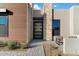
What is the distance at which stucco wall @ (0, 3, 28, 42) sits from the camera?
5.40 meters

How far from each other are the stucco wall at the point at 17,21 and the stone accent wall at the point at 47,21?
0.64m

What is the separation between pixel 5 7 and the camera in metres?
5.37

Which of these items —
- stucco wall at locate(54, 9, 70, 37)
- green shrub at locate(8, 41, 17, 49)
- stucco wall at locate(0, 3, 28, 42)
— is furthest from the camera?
stucco wall at locate(54, 9, 70, 37)

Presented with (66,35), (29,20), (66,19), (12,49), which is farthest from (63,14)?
(12,49)

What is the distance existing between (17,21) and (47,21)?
2.97 ft

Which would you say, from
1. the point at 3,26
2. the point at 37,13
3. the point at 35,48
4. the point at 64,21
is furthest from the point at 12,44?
the point at 64,21

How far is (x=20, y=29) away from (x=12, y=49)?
2.14ft

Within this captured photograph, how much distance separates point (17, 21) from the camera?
543 centimetres

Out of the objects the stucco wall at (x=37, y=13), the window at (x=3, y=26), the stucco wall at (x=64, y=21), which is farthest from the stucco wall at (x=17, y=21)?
the stucco wall at (x=64, y=21)

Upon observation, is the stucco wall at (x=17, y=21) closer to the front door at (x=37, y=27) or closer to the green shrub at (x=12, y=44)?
the green shrub at (x=12, y=44)

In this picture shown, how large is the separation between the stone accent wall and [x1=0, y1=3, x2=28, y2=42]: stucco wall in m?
0.64

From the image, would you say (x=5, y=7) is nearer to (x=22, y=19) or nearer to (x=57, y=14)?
(x=22, y=19)

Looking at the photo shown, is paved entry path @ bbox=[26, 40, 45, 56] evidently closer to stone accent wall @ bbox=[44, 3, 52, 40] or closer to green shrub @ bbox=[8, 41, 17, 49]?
stone accent wall @ bbox=[44, 3, 52, 40]

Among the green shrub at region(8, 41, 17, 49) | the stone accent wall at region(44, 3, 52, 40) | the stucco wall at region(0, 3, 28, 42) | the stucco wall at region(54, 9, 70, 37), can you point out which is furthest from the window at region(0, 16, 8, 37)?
the stucco wall at region(54, 9, 70, 37)
